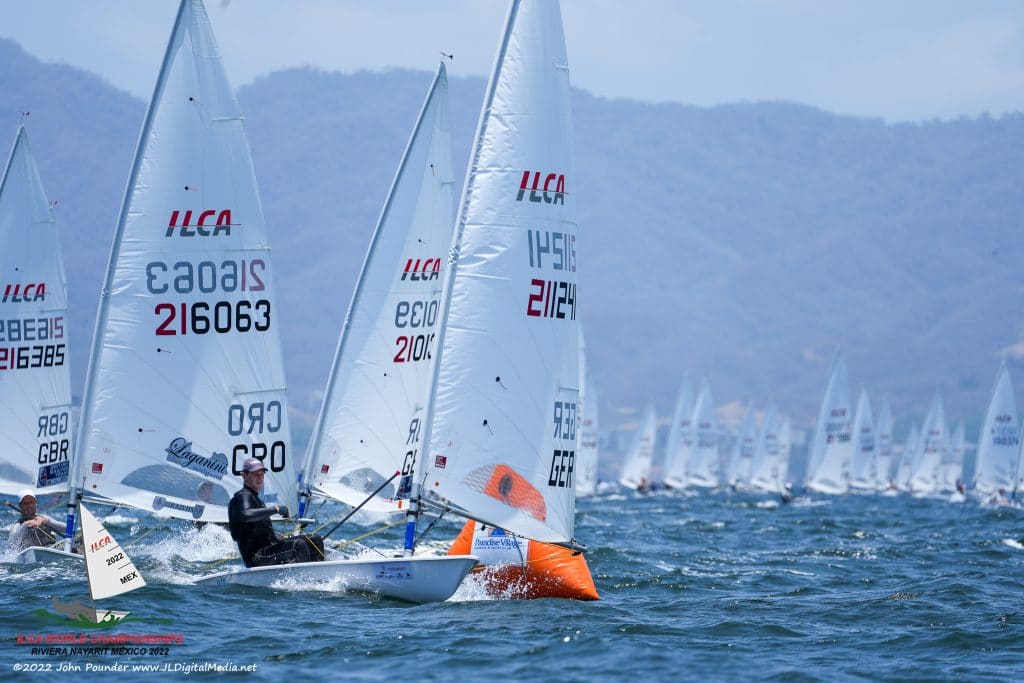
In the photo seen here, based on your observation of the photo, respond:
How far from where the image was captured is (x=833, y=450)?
71.8 m

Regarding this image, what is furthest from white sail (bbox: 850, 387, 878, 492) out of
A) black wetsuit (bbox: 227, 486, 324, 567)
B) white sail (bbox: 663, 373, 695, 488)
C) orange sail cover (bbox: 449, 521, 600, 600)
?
black wetsuit (bbox: 227, 486, 324, 567)

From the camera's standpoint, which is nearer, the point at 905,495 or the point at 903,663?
the point at 903,663

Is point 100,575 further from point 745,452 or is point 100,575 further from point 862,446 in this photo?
point 745,452

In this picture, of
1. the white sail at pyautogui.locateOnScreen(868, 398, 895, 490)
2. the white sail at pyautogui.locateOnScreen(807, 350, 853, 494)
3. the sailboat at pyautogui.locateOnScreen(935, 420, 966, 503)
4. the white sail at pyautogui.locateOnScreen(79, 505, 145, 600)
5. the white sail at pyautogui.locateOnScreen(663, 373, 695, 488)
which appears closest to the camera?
the white sail at pyautogui.locateOnScreen(79, 505, 145, 600)

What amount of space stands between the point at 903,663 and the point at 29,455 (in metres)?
13.6

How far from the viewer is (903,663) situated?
13070 millimetres

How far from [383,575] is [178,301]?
4.45 meters

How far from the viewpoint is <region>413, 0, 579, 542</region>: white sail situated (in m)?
15.5

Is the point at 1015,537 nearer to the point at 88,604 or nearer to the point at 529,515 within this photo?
the point at 529,515

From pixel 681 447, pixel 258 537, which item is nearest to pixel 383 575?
pixel 258 537

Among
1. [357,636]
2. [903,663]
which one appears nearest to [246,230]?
[357,636]

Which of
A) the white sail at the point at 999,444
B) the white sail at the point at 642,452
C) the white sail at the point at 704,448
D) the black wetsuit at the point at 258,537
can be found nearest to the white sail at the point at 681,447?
the white sail at the point at 704,448

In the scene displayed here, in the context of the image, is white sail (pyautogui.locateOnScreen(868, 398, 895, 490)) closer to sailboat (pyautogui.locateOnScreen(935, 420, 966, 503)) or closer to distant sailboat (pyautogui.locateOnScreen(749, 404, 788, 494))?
sailboat (pyautogui.locateOnScreen(935, 420, 966, 503))

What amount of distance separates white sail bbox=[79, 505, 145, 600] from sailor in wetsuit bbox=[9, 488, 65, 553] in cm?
425
